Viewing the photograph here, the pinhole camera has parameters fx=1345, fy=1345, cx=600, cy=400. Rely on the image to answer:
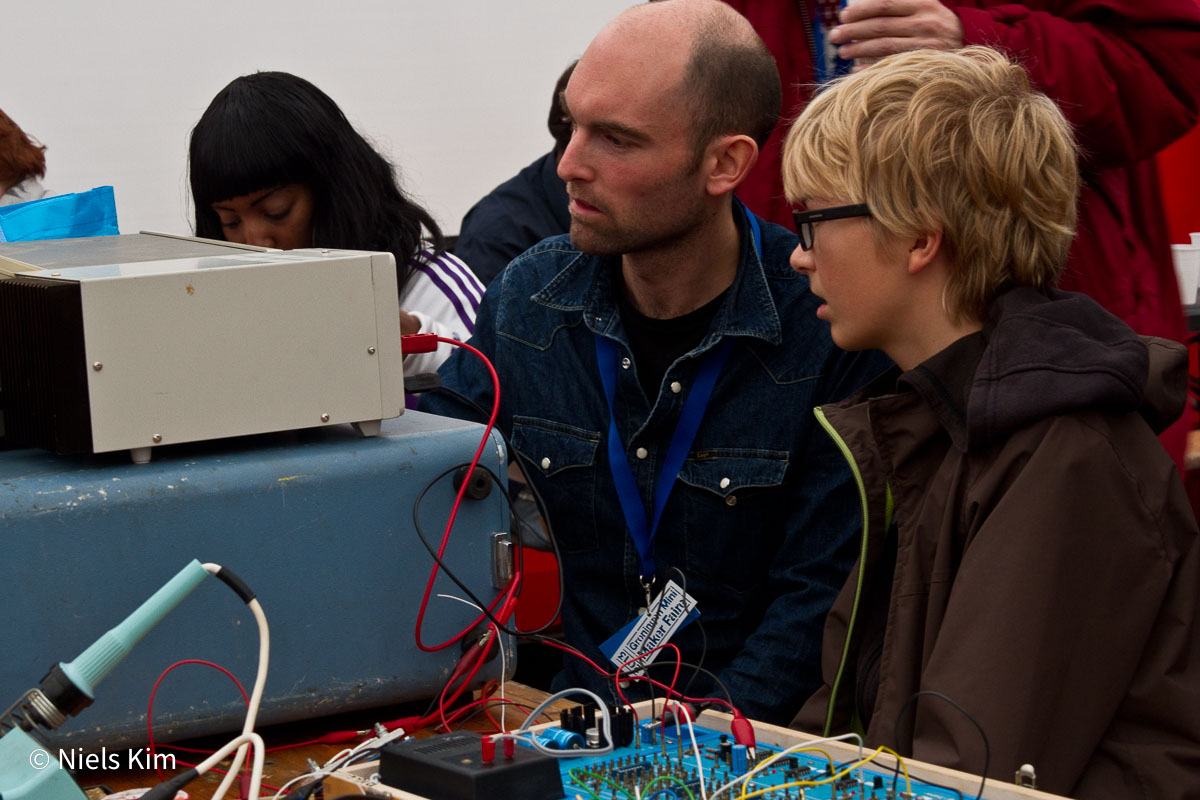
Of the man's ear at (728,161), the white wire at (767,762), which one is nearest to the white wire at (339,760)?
the white wire at (767,762)

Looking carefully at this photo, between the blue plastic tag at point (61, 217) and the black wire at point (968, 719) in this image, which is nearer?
the black wire at point (968, 719)

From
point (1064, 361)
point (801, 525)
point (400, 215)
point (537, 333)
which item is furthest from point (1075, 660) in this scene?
point (400, 215)

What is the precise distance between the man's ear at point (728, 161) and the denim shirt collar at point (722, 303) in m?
0.06

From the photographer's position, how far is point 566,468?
1.82 metres

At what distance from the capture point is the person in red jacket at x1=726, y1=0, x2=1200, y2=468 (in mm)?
1689

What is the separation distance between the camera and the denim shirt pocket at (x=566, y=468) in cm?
182

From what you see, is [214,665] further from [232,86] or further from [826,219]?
[232,86]

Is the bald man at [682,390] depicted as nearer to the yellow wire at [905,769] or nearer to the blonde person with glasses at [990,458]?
the blonde person with glasses at [990,458]

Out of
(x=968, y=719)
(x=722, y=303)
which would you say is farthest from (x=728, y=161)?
(x=968, y=719)

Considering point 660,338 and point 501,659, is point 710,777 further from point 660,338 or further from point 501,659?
point 660,338

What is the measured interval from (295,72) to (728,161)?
76.2 inches

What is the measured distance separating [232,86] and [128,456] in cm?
142

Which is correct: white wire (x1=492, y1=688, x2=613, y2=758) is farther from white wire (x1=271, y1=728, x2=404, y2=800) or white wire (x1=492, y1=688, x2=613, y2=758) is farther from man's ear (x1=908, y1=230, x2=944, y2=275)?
man's ear (x1=908, y1=230, x2=944, y2=275)

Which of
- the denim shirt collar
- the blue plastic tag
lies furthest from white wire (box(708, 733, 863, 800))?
the blue plastic tag
